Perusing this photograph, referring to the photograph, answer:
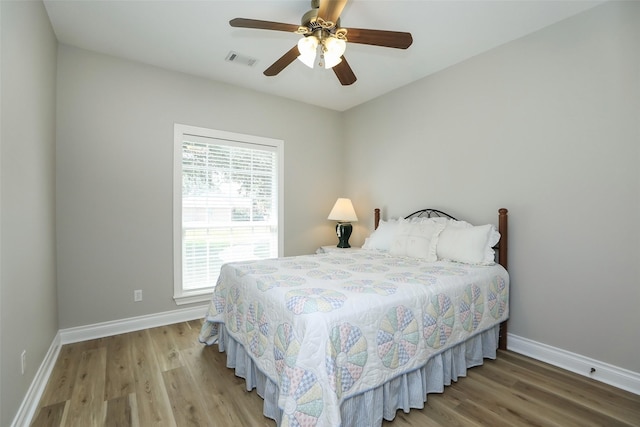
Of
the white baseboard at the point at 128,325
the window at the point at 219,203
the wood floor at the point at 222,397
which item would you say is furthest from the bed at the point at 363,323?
the window at the point at 219,203

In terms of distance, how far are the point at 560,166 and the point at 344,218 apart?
2350 millimetres

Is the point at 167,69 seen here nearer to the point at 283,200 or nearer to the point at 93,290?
the point at 283,200

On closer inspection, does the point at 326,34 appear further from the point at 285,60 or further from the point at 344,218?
the point at 344,218

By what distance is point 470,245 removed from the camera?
262 centimetres

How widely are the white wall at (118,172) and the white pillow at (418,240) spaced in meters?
2.31

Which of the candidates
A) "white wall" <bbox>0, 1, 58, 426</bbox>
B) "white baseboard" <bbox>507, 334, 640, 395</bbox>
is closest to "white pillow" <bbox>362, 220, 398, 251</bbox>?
"white baseboard" <bbox>507, 334, 640, 395</bbox>

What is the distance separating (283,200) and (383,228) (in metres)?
1.39

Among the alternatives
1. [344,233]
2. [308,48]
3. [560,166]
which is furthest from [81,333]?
[560,166]

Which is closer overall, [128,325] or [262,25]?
[262,25]

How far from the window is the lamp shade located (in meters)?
0.74

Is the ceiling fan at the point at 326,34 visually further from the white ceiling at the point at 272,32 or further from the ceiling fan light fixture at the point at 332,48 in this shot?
the white ceiling at the point at 272,32

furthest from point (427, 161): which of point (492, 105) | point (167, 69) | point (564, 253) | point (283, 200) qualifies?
point (167, 69)

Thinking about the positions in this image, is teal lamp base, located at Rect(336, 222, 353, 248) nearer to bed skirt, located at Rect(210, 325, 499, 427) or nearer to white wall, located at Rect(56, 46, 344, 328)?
white wall, located at Rect(56, 46, 344, 328)

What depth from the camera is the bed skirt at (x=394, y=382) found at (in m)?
1.60
